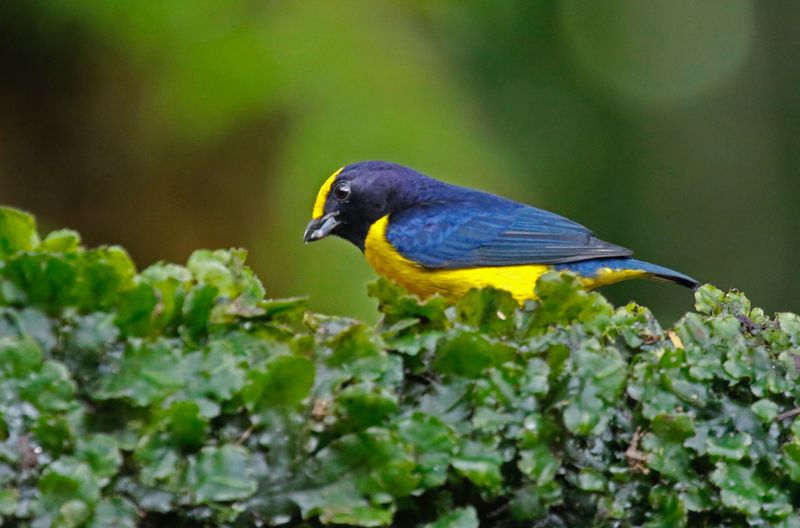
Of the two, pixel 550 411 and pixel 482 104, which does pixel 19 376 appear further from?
pixel 482 104

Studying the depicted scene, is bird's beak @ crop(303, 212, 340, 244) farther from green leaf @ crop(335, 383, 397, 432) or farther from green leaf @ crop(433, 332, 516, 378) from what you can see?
green leaf @ crop(335, 383, 397, 432)

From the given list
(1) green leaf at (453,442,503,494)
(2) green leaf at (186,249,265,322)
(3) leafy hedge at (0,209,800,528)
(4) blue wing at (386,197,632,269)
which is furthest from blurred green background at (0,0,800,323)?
(1) green leaf at (453,442,503,494)

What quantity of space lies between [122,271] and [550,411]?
0.95 m

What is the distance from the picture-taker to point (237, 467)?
7.48 feet

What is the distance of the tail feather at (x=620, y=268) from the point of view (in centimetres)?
510

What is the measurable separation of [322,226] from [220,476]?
129 inches

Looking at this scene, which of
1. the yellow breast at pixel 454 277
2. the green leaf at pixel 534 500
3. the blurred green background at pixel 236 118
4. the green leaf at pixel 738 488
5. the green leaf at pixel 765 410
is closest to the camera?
the green leaf at pixel 534 500

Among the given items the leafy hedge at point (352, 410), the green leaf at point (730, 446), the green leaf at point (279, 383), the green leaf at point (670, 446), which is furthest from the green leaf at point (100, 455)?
the green leaf at point (730, 446)

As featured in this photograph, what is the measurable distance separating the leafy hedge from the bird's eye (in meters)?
2.67

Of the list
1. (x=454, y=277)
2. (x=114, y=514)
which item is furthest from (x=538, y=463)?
(x=454, y=277)

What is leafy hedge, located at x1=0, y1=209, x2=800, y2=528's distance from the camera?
2.25m

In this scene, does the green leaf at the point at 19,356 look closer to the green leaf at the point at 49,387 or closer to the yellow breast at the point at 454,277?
the green leaf at the point at 49,387

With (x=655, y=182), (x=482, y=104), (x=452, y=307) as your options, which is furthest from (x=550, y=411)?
(x=655, y=182)

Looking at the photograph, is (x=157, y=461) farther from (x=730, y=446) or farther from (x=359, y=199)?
(x=359, y=199)
